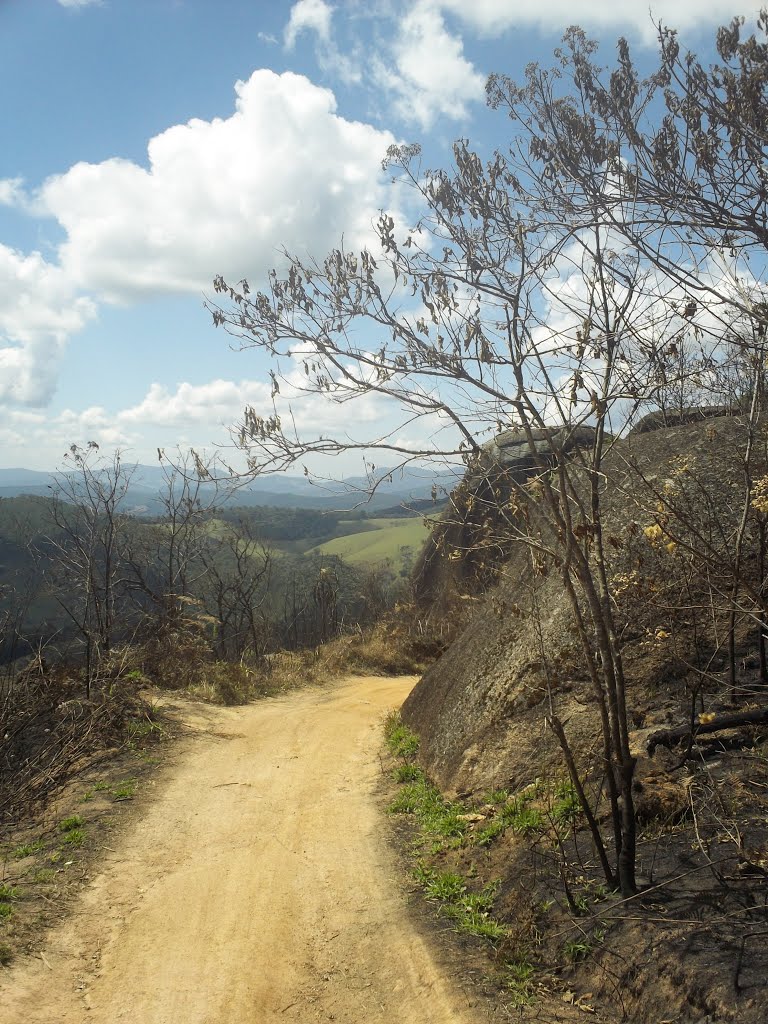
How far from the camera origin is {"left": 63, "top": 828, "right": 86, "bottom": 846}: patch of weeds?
682cm

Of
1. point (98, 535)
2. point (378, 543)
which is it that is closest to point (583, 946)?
point (98, 535)

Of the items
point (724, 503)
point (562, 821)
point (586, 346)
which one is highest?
point (586, 346)

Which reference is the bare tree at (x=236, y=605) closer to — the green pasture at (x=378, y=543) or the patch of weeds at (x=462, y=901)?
the patch of weeds at (x=462, y=901)

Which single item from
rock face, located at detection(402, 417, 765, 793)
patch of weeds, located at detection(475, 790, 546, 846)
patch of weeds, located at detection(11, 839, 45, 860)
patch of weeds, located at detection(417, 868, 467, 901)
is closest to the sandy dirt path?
patch of weeds, located at detection(417, 868, 467, 901)

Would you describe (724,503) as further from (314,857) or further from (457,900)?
(314,857)

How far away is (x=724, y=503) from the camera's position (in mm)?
7582

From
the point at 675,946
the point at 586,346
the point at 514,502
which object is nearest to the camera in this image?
the point at 675,946

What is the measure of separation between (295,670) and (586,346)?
12.8 meters

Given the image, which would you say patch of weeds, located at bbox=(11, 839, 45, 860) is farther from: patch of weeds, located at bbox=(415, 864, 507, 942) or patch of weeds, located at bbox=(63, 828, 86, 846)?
patch of weeds, located at bbox=(415, 864, 507, 942)

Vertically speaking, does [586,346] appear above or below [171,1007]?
above

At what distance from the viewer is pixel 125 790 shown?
822cm

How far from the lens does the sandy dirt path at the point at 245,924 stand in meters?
4.55

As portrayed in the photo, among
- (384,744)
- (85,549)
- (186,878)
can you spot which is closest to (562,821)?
(186,878)

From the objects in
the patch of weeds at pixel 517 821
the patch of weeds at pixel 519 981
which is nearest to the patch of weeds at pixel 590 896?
the patch of weeds at pixel 519 981
